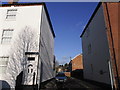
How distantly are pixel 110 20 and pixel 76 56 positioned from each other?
89.0 ft

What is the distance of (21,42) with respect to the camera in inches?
430

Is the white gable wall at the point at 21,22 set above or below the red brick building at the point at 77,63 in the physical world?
above

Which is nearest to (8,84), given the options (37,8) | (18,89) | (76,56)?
(18,89)

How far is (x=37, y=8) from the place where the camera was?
470 inches

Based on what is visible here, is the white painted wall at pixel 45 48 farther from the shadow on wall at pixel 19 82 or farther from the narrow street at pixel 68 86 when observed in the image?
the shadow on wall at pixel 19 82

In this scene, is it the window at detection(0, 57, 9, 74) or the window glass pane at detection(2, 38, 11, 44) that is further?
the window glass pane at detection(2, 38, 11, 44)

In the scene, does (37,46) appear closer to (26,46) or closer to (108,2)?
(26,46)

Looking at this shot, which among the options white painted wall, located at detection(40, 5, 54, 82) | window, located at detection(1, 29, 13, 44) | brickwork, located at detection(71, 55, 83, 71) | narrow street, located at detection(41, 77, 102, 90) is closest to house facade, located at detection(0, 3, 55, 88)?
window, located at detection(1, 29, 13, 44)

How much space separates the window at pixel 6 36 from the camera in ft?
36.8

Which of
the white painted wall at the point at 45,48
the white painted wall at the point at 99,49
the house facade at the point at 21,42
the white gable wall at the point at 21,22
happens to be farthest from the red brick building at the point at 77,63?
the white gable wall at the point at 21,22

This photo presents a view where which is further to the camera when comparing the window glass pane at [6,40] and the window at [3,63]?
the window glass pane at [6,40]

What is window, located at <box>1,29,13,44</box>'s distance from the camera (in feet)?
36.8

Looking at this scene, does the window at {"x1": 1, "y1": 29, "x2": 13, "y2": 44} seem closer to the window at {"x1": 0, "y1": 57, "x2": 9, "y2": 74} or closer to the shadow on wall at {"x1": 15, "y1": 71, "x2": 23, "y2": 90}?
the window at {"x1": 0, "y1": 57, "x2": 9, "y2": 74}

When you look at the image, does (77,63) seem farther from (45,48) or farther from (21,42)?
(21,42)
